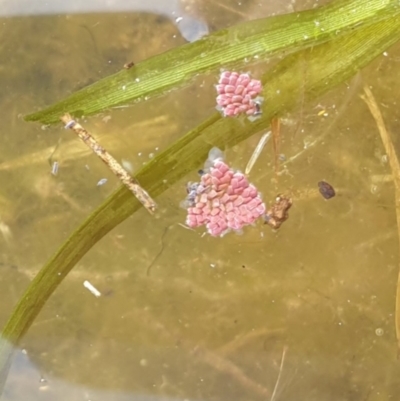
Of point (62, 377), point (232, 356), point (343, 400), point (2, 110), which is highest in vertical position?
point (2, 110)

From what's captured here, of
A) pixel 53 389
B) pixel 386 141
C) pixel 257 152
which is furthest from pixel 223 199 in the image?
pixel 53 389

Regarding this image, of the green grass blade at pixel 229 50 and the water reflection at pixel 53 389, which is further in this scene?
the water reflection at pixel 53 389

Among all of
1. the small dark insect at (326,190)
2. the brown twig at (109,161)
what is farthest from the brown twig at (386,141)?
the brown twig at (109,161)

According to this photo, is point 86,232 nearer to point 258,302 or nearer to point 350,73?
point 258,302

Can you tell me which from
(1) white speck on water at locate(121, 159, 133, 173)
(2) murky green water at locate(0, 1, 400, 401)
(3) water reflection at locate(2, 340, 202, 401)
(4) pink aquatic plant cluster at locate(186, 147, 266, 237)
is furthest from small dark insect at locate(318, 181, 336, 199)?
(3) water reflection at locate(2, 340, 202, 401)

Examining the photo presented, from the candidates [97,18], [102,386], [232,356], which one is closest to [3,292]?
[102,386]

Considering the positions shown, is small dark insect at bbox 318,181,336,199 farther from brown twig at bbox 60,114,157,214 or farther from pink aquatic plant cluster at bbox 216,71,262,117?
brown twig at bbox 60,114,157,214

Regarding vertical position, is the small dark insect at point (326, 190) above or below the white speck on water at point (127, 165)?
below

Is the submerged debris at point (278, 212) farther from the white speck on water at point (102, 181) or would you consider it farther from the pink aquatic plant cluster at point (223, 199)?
the white speck on water at point (102, 181)
